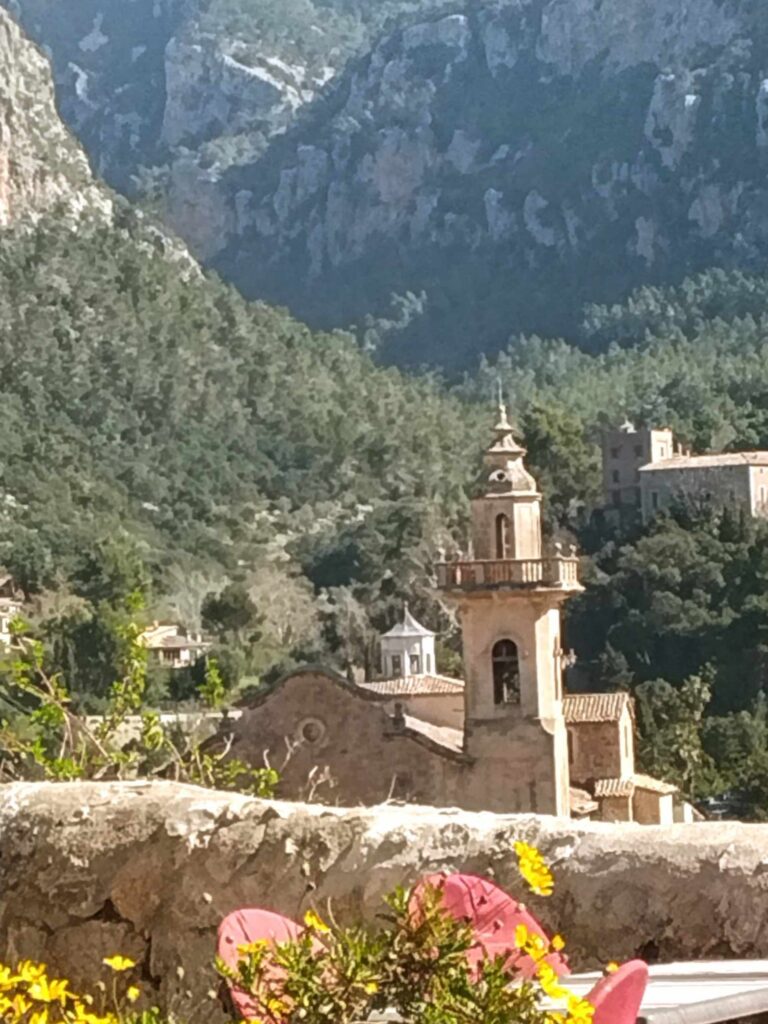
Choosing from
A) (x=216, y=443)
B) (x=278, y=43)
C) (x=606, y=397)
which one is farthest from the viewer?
(x=278, y=43)

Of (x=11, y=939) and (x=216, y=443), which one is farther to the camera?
(x=216, y=443)

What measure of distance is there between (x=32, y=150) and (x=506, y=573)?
205 feet

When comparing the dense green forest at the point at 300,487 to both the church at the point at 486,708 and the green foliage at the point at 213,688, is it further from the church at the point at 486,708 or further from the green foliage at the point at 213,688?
the green foliage at the point at 213,688

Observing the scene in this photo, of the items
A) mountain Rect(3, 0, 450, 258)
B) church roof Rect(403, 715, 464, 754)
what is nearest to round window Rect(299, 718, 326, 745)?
church roof Rect(403, 715, 464, 754)

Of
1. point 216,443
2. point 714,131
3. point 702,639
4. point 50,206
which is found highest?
point 714,131

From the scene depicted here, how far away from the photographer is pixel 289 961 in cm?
251

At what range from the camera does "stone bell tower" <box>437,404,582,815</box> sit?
2053 centimetres

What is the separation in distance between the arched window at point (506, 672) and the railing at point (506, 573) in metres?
0.59

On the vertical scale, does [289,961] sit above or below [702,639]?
below

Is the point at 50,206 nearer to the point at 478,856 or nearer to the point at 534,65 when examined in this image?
the point at 534,65

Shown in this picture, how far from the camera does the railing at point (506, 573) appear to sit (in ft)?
67.7

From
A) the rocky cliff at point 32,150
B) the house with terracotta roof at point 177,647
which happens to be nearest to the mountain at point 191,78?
the rocky cliff at point 32,150

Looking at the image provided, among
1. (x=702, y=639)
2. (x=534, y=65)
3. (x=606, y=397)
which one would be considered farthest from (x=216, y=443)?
(x=534, y=65)

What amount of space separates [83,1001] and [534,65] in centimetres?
12256
